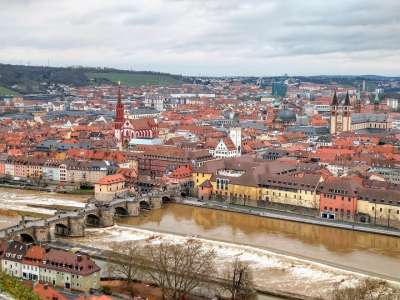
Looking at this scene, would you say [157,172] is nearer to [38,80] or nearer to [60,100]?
[60,100]

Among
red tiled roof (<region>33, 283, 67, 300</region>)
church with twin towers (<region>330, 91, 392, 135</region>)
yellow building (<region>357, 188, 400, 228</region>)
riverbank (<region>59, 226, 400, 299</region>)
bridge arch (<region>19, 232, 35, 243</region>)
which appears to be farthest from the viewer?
church with twin towers (<region>330, 91, 392, 135</region>)

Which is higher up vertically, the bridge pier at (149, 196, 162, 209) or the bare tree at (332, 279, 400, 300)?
the bare tree at (332, 279, 400, 300)

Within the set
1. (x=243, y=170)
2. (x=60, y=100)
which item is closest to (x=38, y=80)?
(x=60, y=100)

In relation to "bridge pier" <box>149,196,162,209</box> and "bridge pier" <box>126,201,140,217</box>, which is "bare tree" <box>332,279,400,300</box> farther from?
→ "bridge pier" <box>149,196,162,209</box>

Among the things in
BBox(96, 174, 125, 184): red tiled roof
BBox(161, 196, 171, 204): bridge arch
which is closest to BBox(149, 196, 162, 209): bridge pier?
BBox(161, 196, 171, 204): bridge arch

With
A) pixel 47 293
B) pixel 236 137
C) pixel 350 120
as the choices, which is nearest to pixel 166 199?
pixel 236 137

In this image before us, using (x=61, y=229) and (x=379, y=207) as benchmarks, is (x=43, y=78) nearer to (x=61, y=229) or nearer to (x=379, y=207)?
(x=61, y=229)
